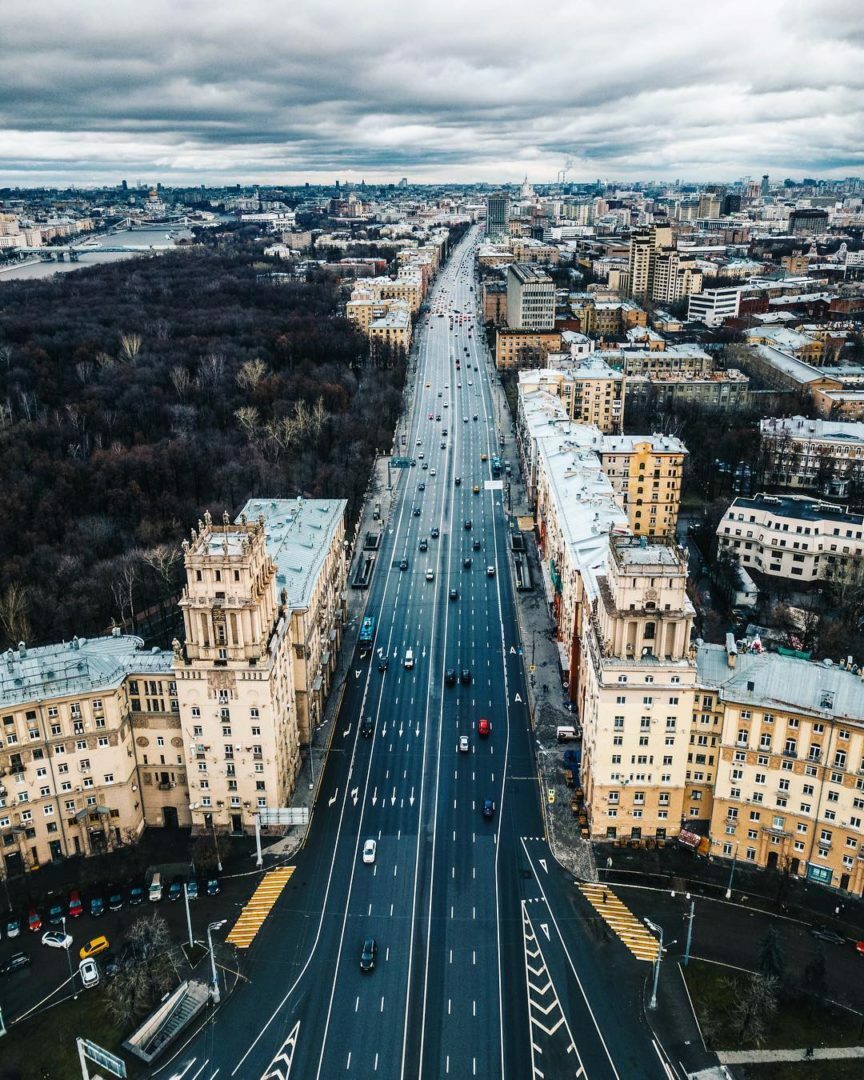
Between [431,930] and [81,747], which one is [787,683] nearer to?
[431,930]

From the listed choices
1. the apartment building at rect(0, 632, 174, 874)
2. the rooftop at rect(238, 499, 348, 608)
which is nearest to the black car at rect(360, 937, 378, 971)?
the apartment building at rect(0, 632, 174, 874)

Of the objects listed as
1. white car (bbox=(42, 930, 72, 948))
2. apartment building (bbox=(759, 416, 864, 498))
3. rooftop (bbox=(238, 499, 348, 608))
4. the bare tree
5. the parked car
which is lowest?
the parked car

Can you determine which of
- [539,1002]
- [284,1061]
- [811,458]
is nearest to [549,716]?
[539,1002]

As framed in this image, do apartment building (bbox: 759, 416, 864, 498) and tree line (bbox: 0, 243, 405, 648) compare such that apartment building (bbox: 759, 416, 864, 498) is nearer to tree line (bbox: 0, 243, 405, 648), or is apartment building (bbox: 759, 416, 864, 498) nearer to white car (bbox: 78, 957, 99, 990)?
tree line (bbox: 0, 243, 405, 648)

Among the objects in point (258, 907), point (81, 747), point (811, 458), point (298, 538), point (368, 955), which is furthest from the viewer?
point (811, 458)

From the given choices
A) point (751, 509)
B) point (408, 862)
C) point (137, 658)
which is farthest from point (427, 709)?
point (751, 509)

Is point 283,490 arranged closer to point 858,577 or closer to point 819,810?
point 858,577
